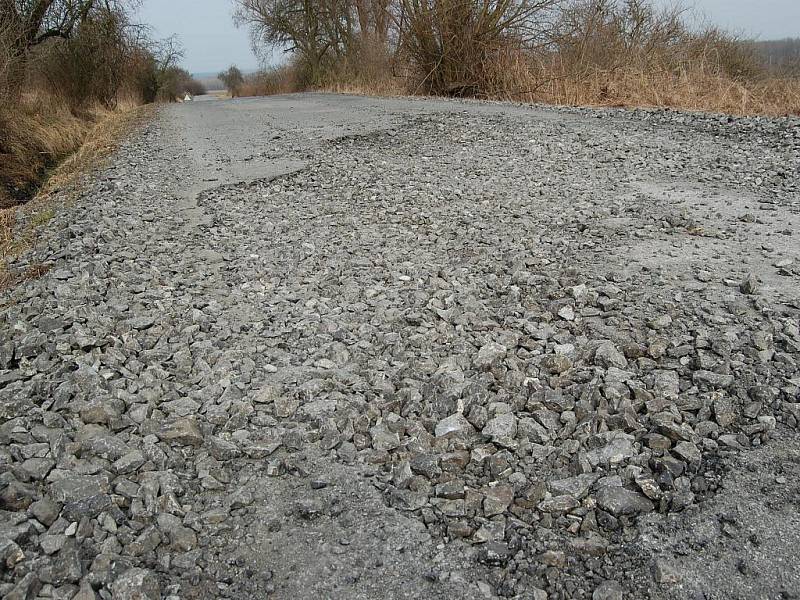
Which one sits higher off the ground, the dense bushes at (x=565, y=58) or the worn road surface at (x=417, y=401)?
the dense bushes at (x=565, y=58)

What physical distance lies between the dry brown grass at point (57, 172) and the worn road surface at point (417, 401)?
37 centimetres

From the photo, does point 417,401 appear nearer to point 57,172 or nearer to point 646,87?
point 646,87

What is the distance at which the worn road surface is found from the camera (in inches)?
55.1

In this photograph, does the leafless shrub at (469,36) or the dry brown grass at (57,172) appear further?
the leafless shrub at (469,36)

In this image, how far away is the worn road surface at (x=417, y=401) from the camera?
1400mm

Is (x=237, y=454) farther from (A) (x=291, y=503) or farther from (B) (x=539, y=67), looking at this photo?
(B) (x=539, y=67)

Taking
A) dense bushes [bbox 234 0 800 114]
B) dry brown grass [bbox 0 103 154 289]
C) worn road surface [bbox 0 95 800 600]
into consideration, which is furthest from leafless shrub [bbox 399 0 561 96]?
worn road surface [bbox 0 95 800 600]

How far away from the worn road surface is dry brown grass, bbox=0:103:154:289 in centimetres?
37

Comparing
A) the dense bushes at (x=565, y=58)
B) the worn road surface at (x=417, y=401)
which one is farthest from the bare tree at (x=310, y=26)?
the worn road surface at (x=417, y=401)

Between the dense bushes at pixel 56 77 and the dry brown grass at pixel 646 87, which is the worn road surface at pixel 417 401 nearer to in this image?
the dry brown grass at pixel 646 87

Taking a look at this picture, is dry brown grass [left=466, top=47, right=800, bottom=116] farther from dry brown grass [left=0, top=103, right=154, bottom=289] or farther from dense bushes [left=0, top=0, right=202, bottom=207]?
dense bushes [left=0, top=0, right=202, bottom=207]

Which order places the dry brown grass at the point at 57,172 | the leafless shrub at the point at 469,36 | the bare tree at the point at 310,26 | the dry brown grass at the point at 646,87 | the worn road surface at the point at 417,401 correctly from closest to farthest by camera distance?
the worn road surface at the point at 417,401, the dry brown grass at the point at 57,172, the dry brown grass at the point at 646,87, the leafless shrub at the point at 469,36, the bare tree at the point at 310,26

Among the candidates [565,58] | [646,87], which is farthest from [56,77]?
[646,87]

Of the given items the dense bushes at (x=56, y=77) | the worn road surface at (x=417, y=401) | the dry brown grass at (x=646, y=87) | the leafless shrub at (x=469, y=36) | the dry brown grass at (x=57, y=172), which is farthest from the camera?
the leafless shrub at (x=469, y=36)
